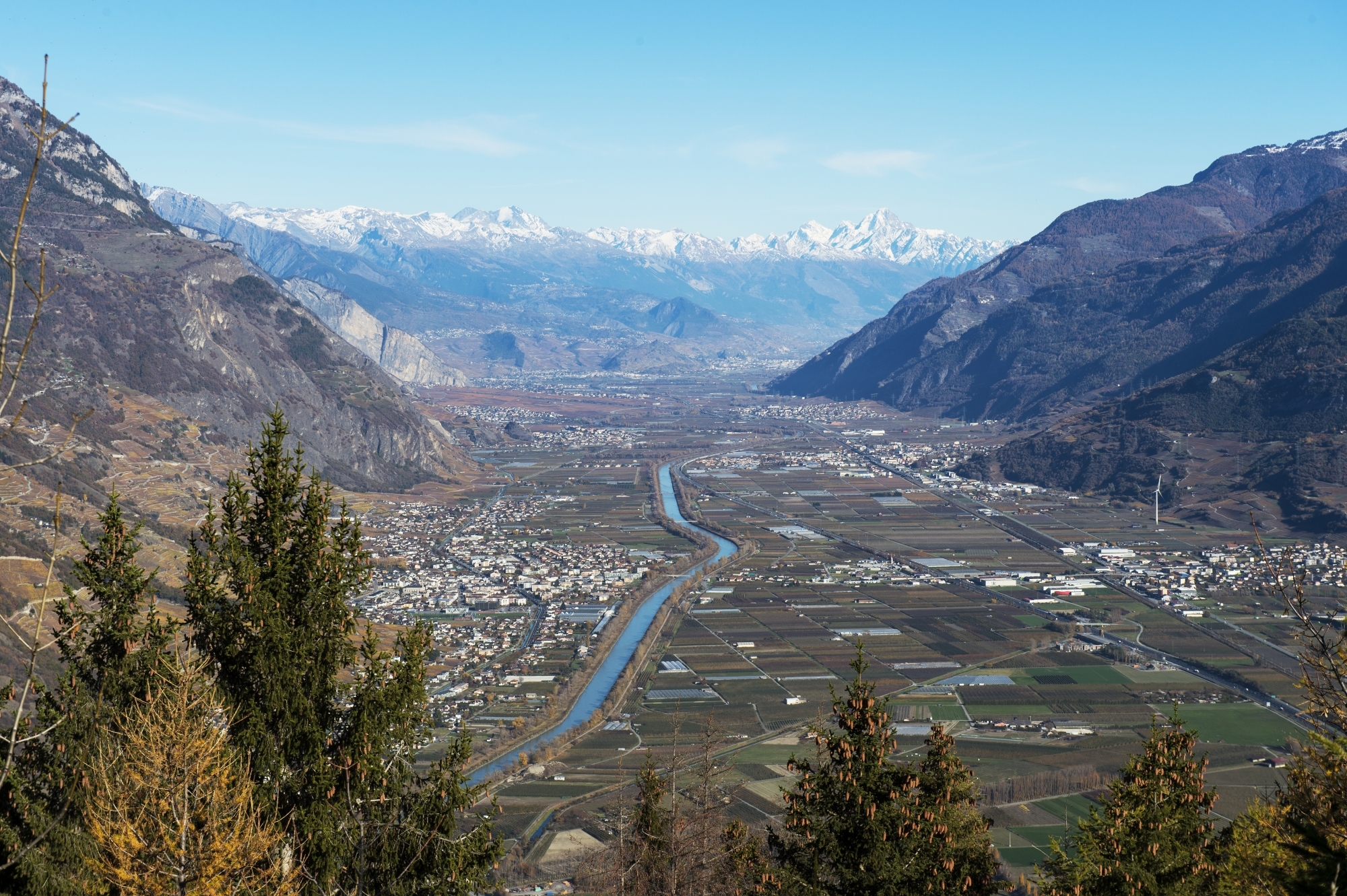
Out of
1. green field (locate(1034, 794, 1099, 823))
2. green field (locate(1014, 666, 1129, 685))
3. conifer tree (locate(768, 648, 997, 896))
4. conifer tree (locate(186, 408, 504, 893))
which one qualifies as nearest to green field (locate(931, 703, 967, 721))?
green field (locate(1014, 666, 1129, 685))

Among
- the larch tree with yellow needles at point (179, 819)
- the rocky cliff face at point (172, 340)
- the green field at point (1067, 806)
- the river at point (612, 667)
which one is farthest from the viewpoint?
the rocky cliff face at point (172, 340)

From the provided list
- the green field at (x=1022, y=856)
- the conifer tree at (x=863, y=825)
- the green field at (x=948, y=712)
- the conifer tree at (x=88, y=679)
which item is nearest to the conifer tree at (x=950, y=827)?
the conifer tree at (x=863, y=825)

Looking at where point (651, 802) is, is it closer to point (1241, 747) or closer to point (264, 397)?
point (1241, 747)

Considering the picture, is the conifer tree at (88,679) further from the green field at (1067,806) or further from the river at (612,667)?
the green field at (1067,806)

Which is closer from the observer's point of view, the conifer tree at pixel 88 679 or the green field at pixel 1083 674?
the conifer tree at pixel 88 679

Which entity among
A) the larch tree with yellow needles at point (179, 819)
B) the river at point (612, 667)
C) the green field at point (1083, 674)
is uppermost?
the larch tree with yellow needles at point (179, 819)

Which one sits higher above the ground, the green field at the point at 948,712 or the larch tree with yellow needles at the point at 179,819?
the larch tree with yellow needles at the point at 179,819

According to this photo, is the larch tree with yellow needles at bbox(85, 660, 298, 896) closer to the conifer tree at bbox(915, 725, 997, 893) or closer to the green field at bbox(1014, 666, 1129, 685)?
the conifer tree at bbox(915, 725, 997, 893)
